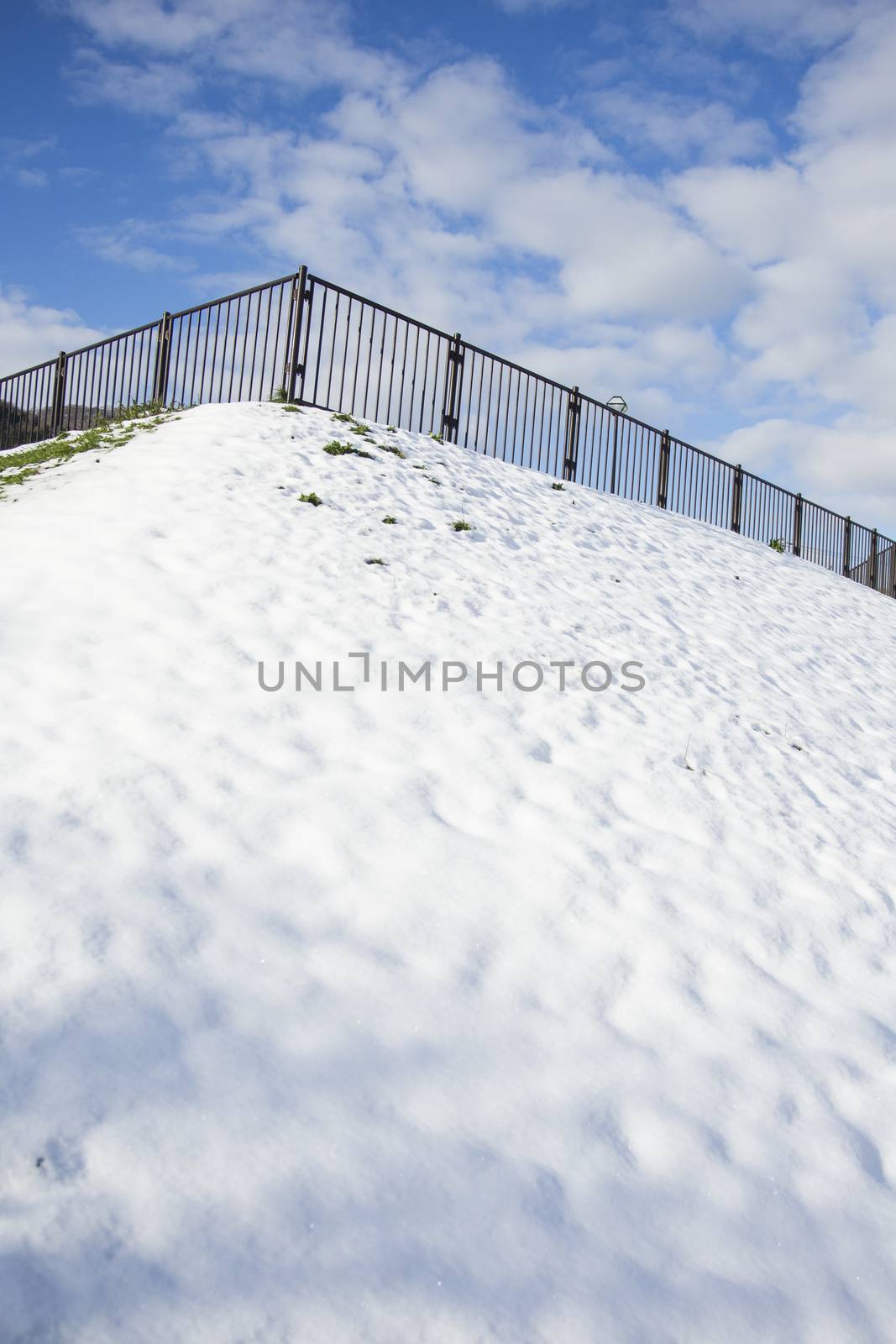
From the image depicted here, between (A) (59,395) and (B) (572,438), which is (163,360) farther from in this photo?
(B) (572,438)

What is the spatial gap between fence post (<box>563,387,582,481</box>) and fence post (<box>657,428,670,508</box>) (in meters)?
2.18

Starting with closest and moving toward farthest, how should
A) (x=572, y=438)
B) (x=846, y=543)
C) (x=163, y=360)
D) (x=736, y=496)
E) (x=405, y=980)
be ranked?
(x=405, y=980) → (x=163, y=360) → (x=572, y=438) → (x=736, y=496) → (x=846, y=543)

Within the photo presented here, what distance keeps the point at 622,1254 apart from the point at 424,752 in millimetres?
2628

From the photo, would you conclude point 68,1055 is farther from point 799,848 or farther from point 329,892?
point 799,848

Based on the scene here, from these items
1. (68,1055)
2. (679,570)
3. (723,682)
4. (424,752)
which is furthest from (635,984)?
(679,570)

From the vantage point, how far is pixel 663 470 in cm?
1487

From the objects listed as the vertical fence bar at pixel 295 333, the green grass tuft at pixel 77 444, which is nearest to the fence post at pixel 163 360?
the green grass tuft at pixel 77 444

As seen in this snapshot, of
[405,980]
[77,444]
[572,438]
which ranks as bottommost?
[405,980]

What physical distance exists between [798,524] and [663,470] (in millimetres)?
4733

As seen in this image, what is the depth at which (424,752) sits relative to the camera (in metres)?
4.61

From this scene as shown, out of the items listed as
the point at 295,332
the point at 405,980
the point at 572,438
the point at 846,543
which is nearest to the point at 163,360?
the point at 295,332

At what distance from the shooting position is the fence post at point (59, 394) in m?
14.0

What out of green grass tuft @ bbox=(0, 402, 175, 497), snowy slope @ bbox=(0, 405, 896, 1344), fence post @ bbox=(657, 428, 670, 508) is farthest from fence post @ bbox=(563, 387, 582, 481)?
snowy slope @ bbox=(0, 405, 896, 1344)

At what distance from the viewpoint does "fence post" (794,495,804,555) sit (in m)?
17.7
